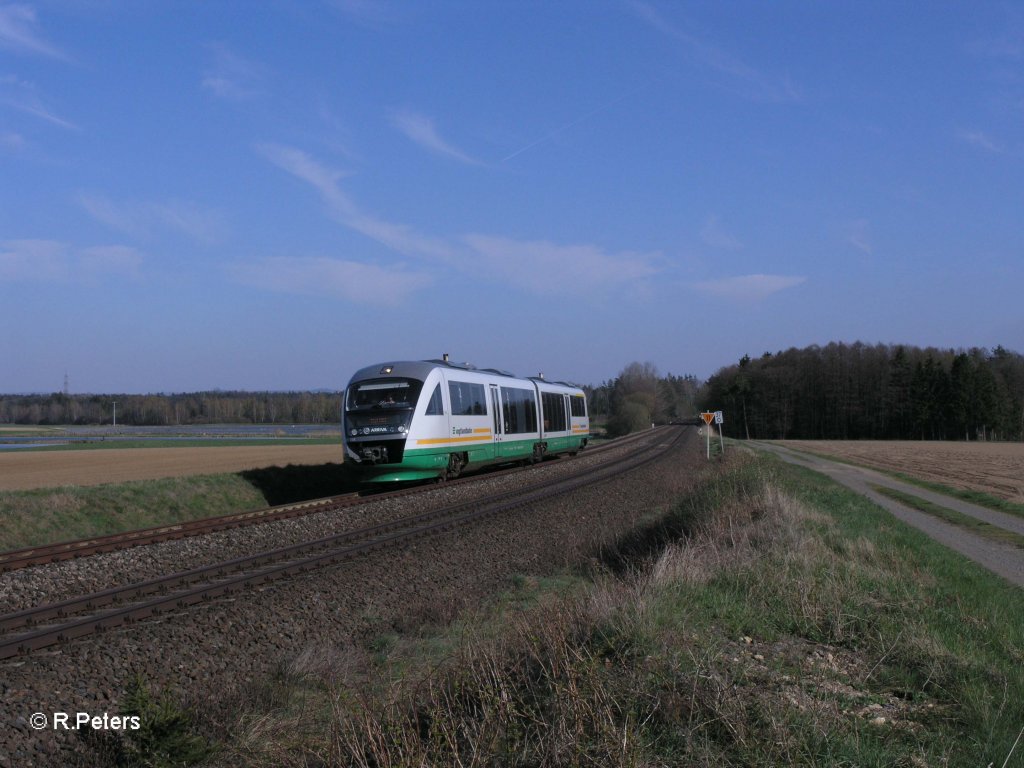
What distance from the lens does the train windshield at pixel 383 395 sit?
68.7ft

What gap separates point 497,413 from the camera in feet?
88.2

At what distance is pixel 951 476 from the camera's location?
129 feet

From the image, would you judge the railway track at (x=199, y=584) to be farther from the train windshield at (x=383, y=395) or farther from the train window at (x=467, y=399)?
the train window at (x=467, y=399)

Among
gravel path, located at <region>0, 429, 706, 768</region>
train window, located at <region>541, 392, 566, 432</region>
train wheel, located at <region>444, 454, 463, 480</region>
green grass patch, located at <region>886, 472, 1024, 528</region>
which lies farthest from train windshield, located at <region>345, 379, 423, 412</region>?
green grass patch, located at <region>886, 472, 1024, 528</region>

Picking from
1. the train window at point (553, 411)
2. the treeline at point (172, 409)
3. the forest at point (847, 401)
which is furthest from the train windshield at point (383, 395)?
the treeline at point (172, 409)

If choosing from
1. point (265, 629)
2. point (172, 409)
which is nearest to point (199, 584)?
point (265, 629)

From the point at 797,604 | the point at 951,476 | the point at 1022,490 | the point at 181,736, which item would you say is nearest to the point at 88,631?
the point at 181,736

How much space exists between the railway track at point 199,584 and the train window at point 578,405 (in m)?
20.6

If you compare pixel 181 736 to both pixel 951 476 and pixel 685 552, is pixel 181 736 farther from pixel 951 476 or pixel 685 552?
pixel 951 476

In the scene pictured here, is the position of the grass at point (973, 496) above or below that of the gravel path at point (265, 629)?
below

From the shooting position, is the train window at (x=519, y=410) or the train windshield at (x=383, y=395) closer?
the train windshield at (x=383, y=395)

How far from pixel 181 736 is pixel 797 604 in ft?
17.0

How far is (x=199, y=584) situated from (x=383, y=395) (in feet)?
36.5

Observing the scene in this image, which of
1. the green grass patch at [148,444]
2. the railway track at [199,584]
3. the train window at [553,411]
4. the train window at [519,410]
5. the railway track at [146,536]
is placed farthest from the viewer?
the green grass patch at [148,444]
